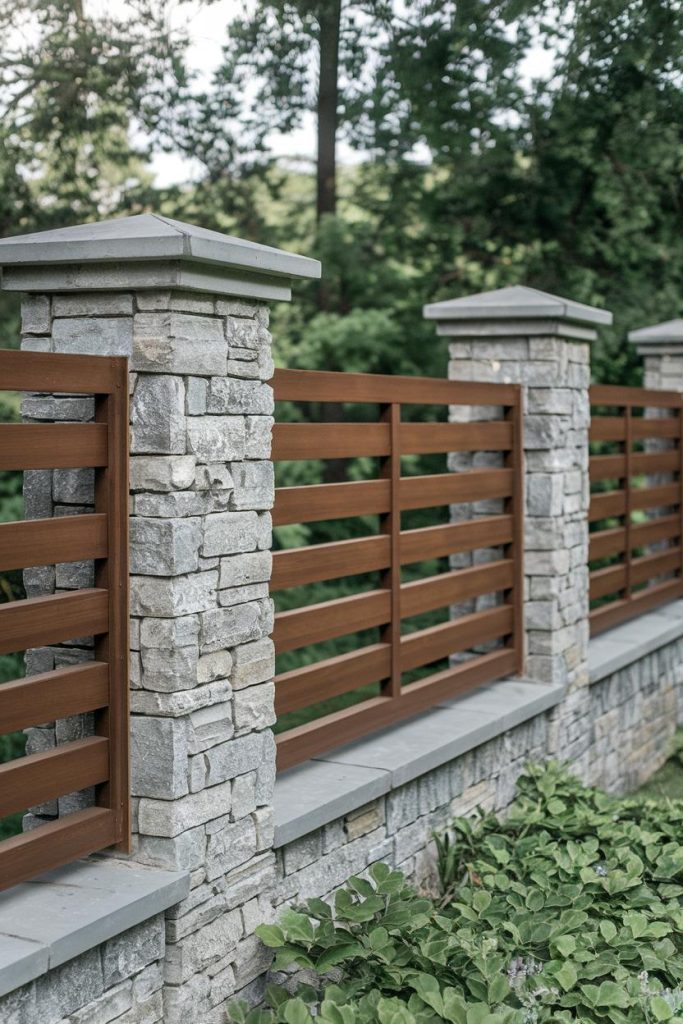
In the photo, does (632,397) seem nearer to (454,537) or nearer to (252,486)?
(454,537)

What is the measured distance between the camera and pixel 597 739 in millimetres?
6828

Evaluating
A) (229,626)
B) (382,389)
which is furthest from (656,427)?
(229,626)

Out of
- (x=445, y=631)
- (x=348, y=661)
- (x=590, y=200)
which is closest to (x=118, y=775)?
(x=348, y=661)

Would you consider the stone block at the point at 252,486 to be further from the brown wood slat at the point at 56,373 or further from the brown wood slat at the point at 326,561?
the brown wood slat at the point at 56,373

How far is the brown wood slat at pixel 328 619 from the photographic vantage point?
4.42m

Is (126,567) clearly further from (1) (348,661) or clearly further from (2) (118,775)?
(1) (348,661)

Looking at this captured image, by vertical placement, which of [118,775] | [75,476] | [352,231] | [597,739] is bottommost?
[597,739]

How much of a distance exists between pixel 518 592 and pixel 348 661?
1.64 meters

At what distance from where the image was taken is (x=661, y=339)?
928 centimetres

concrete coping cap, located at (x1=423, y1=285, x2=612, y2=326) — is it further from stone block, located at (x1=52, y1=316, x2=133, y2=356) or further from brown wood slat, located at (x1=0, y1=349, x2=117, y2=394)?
brown wood slat, located at (x1=0, y1=349, x2=117, y2=394)

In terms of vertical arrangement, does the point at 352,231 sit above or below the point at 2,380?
above

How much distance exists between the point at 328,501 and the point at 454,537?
1160 mm

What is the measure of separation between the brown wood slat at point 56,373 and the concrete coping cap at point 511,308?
282 centimetres

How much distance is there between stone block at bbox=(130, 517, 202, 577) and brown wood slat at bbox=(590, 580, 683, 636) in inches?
172
